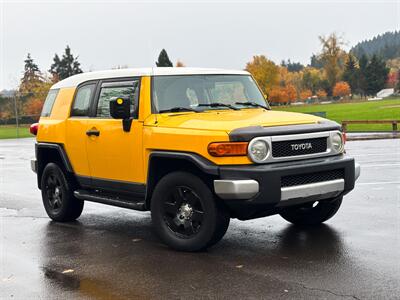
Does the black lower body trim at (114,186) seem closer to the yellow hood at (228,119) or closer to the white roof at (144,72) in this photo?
the yellow hood at (228,119)

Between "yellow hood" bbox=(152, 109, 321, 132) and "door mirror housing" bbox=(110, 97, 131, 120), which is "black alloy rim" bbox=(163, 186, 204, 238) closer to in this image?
"yellow hood" bbox=(152, 109, 321, 132)

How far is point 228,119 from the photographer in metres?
6.20

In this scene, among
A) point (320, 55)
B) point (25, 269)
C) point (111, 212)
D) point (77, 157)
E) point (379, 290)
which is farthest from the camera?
point (320, 55)

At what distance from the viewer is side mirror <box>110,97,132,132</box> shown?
6.59 meters

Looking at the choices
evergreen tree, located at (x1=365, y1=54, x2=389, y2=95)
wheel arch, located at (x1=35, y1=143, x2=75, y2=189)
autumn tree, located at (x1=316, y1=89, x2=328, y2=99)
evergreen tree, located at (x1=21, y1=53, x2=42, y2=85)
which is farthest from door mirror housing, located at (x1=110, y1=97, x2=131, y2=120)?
autumn tree, located at (x1=316, y1=89, x2=328, y2=99)

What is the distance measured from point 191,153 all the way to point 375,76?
118 m

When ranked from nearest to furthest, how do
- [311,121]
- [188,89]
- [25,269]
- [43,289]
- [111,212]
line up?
[43,289] < [25,269] < [311,121] < [188,89] < [111,212]

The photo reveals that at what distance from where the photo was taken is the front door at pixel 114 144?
6.70m

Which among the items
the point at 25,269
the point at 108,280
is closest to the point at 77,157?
the point at 25,269

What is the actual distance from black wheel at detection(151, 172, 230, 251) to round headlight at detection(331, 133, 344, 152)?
1.44m

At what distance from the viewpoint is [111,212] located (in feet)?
29.3

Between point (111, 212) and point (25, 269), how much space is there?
316cm

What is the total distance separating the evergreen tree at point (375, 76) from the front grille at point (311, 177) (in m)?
117

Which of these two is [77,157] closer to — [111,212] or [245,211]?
[111,212]
